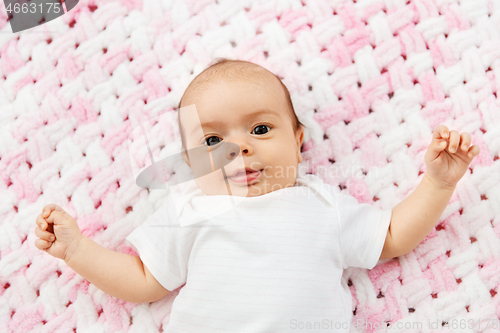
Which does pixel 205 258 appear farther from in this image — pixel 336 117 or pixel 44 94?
pixel 44 94

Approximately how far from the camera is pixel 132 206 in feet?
3.39

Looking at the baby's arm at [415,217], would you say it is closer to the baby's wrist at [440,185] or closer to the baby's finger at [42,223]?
the baby's wrist at [440,185]

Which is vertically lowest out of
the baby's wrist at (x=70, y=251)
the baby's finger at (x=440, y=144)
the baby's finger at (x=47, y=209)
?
the baby's wrist at (x=70, y=251)

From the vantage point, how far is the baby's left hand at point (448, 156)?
31.2 inches

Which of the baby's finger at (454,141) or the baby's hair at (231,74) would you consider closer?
the baby's finger at (454,141)

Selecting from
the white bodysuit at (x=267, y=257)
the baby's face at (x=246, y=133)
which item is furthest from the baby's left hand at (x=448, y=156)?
the baby's face at (x=246, y=133)

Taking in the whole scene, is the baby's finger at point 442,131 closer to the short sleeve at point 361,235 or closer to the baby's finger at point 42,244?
the short sleeve at point 361,235

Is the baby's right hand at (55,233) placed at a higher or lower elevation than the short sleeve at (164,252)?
higher

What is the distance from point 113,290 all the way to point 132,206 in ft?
0.75

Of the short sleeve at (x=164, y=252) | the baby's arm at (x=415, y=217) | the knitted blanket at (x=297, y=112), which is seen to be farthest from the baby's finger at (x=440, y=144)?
the short sleeve at (x=164, y=252)

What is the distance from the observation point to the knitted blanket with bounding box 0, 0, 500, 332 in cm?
95

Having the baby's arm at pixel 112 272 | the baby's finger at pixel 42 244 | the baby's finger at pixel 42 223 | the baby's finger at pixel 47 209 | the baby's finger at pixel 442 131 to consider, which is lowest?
the baby's arm at pixel 112 272

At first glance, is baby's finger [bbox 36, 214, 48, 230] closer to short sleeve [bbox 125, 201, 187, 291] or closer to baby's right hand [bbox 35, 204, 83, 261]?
baby's right hand [bbox 35, 204, 83, 261]

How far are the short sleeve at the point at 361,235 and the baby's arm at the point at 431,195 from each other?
26mm
